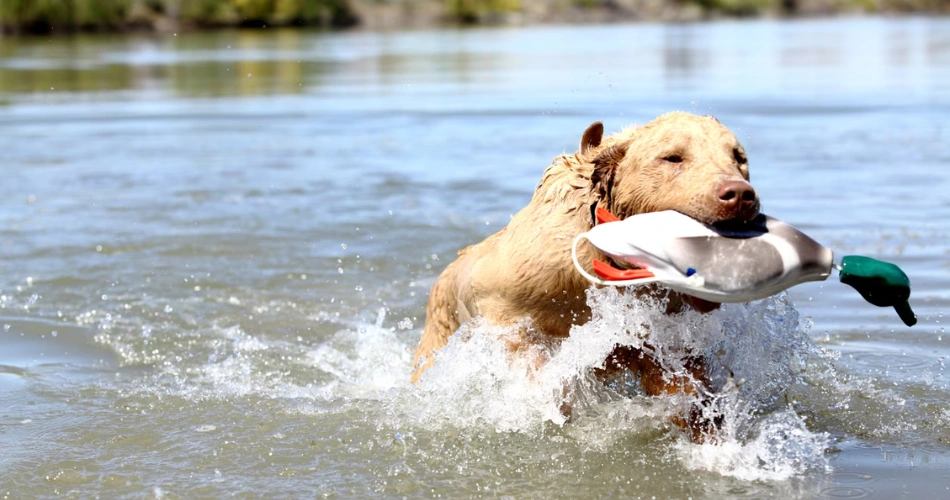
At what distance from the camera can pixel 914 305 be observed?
8219mm

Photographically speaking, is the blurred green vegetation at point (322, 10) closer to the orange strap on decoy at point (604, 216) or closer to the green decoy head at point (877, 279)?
the orange strap on decoy at point (604, 216)

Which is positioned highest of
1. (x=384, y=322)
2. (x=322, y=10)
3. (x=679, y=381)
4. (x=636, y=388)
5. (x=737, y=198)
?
(x=737, y=198)

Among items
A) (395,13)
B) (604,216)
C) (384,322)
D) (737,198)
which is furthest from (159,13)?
(737,198)

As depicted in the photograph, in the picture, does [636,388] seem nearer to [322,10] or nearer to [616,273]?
[616,273]

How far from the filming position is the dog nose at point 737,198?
4.49 m

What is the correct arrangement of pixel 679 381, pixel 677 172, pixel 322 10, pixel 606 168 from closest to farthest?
pixel 677 172 → pixel 606 168 → pixel 679 381 → pixel 322 10

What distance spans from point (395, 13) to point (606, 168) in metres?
98.8

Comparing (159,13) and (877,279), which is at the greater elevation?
(877,279)

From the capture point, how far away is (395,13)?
102 m

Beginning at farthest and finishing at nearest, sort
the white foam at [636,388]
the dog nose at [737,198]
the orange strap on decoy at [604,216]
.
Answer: the white foam at [636,388] → the orange strap on decoy at [604,216] → the dog nose at [737,198]

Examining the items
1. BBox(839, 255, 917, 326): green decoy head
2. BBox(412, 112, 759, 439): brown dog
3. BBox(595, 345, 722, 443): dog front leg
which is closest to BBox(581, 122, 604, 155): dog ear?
BBox(412, 112, 759, 439): brown dog

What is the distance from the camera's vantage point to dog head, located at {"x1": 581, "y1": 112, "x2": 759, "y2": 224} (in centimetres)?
458

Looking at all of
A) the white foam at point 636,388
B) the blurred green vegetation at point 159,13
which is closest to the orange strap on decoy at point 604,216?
the white foam at point 636,388

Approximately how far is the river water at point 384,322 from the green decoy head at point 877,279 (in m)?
0.88
